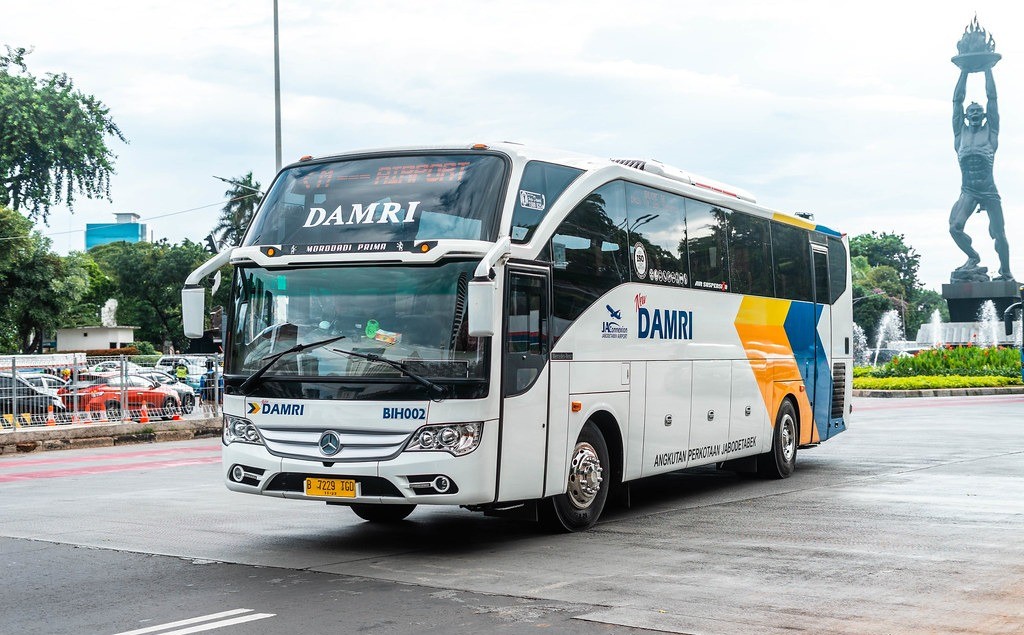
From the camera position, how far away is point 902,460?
17.2 meters

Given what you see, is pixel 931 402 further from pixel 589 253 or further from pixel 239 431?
pixel 239 431

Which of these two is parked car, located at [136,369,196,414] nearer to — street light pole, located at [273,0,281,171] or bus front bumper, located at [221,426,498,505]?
street light pole, located at [273,0,281,171]

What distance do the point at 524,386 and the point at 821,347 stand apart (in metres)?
8.20

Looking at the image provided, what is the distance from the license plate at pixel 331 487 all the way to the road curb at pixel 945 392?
32361mm

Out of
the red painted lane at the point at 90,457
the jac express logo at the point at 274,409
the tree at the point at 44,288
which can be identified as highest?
the tree at the point at 44,288

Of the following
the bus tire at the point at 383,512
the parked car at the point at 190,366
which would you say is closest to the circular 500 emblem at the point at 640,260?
the bus tire at the point at 383,512

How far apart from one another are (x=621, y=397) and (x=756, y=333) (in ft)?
12.4

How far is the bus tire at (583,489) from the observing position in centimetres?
1053

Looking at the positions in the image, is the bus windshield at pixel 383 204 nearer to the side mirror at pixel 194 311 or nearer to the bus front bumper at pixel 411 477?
the side mirror at pixel 194 311

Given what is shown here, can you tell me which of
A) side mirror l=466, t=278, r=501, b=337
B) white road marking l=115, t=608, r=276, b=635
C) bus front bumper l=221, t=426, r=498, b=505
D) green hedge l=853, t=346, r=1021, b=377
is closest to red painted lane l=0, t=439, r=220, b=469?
bus front bumper l=221, t=426, r=498, b=505

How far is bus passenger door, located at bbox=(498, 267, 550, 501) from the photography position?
9.54m

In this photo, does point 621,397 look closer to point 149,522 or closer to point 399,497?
point 399,497

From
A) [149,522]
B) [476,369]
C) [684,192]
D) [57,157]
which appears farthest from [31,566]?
[57,157]

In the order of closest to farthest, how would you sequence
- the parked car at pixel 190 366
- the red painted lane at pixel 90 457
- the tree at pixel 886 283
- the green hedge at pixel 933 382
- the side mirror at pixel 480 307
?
the side mirror at pixel 480 307 → the red painted lane at pixel 90 457 → the parked car at pixel 190 366 → the green hedge at pixel 933 382 → the tree at pixel 886 283
